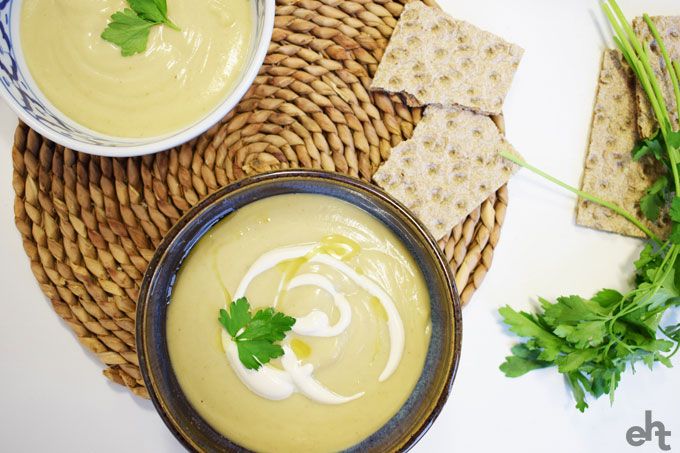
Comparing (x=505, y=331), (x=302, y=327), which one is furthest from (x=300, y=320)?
(x=505, y=331)

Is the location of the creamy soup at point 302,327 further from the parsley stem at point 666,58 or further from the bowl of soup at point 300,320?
the parsley stem at point 666,58

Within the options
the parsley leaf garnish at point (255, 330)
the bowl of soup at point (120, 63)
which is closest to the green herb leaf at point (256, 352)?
the parsley leaf garnish at point (255, 330)

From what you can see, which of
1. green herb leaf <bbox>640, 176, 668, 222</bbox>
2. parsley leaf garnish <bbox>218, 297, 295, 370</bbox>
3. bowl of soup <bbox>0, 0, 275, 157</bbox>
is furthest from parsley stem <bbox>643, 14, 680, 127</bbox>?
parsley leaf garnish <bbox>218, 297, 295, 370</bbox>

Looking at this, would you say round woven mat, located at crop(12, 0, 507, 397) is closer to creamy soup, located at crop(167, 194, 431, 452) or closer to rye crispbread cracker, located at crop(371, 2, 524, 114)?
rye crispbread cracker, located at crop(371, 2, 524, 114)

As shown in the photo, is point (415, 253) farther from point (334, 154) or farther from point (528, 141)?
point (528, 141)

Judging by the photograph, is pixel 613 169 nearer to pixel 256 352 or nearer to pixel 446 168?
pixel 446 168

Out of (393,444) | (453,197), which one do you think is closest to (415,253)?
(453,197)

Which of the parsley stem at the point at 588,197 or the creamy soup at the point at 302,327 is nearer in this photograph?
the creamy soup at the point at 302,327
